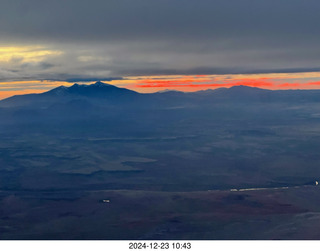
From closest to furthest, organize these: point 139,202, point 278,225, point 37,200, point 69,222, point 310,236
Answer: point 310,236 < point 278,225 < point 69,222 < point 139,202 < point 37,200

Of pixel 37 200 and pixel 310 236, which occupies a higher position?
pixel 310 236

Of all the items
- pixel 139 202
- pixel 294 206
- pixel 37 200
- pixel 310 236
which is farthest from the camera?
pixel 37 200

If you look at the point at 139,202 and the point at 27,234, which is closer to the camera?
the point at 27,234

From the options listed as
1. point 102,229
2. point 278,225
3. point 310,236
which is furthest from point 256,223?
point 102,229

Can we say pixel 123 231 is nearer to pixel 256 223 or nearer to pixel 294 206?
pixel 256 223

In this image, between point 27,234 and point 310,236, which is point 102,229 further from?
point 310,236

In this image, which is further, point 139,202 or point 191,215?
point 139,202

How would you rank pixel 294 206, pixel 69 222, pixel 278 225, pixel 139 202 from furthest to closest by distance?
pixel 139 202, pixel 294 206, pixel 69 222, pixel 278 225

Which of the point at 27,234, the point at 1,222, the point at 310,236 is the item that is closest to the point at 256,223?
the point at 310,236

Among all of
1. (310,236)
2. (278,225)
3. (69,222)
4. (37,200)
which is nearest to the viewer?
(310,236)
